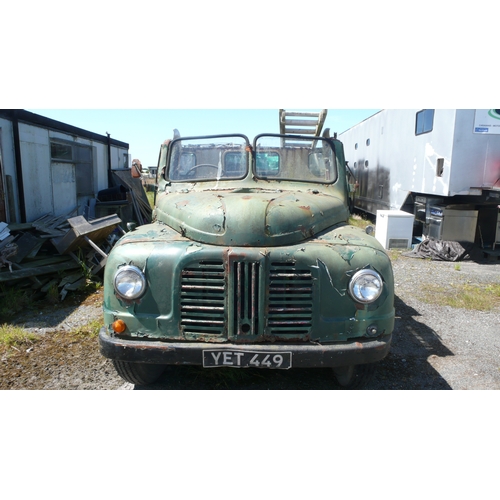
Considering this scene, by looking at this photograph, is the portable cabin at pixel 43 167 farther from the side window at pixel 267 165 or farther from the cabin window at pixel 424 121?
the cabin window at pixel 424 121

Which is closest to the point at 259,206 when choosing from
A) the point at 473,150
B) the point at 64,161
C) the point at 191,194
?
the point at 191,194

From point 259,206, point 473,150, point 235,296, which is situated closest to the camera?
point 235,296

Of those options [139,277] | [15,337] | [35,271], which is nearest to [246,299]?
[139,277]

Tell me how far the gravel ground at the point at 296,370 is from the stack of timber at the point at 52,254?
54 cm

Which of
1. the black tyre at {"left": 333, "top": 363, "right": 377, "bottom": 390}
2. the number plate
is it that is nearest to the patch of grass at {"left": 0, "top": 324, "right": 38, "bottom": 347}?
the number plate

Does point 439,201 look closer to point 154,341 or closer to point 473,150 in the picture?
point 473,150

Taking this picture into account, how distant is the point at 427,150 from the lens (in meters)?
9.07

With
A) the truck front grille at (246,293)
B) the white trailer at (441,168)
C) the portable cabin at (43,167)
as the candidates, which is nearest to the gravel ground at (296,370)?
the truck front grille at (246,293)

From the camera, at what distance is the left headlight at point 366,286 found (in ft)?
9.65

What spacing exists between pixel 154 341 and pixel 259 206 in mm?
1246

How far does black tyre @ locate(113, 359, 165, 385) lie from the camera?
332cm

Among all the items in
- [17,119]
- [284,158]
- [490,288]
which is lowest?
[490,288]

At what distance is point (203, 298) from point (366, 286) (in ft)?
3.72

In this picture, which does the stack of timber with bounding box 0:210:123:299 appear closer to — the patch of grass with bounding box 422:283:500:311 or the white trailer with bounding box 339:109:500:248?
the white trailer with bounding box 339:109:500:248
